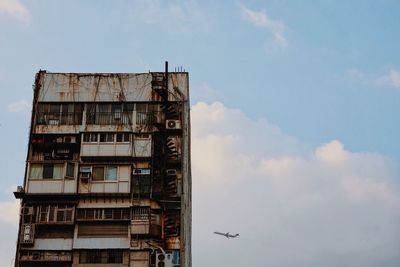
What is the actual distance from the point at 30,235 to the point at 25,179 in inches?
154

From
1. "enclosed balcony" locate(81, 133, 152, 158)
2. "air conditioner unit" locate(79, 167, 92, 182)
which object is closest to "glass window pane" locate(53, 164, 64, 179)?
"air conditioner unit" locate(79, 167, 92, 182)

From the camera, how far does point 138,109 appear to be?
41344mm

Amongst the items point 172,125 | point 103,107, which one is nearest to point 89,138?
point 103,107

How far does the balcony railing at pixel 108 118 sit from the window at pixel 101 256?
8.95 meters

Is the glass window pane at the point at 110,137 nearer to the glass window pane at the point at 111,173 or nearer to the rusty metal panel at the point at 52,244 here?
the glass window pane at the point at 111,173

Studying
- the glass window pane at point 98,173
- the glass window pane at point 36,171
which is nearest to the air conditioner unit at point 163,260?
the glass window pane at point 98,173

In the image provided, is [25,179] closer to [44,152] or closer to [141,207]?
[44,152]

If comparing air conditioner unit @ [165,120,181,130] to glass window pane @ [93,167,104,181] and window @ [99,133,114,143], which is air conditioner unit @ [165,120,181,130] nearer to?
window @ [99,133,114,143]

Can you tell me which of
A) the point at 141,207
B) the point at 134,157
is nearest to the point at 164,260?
the point at 141,207

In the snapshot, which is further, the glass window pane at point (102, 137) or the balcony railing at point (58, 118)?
the balcony railing at point (58, 118)

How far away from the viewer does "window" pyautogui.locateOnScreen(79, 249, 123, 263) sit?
122 ft

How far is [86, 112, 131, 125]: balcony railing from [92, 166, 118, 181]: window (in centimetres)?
333

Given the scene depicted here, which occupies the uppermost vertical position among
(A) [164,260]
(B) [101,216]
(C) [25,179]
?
(C) [25,179]

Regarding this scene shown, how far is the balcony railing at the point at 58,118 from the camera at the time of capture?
1606 inches
